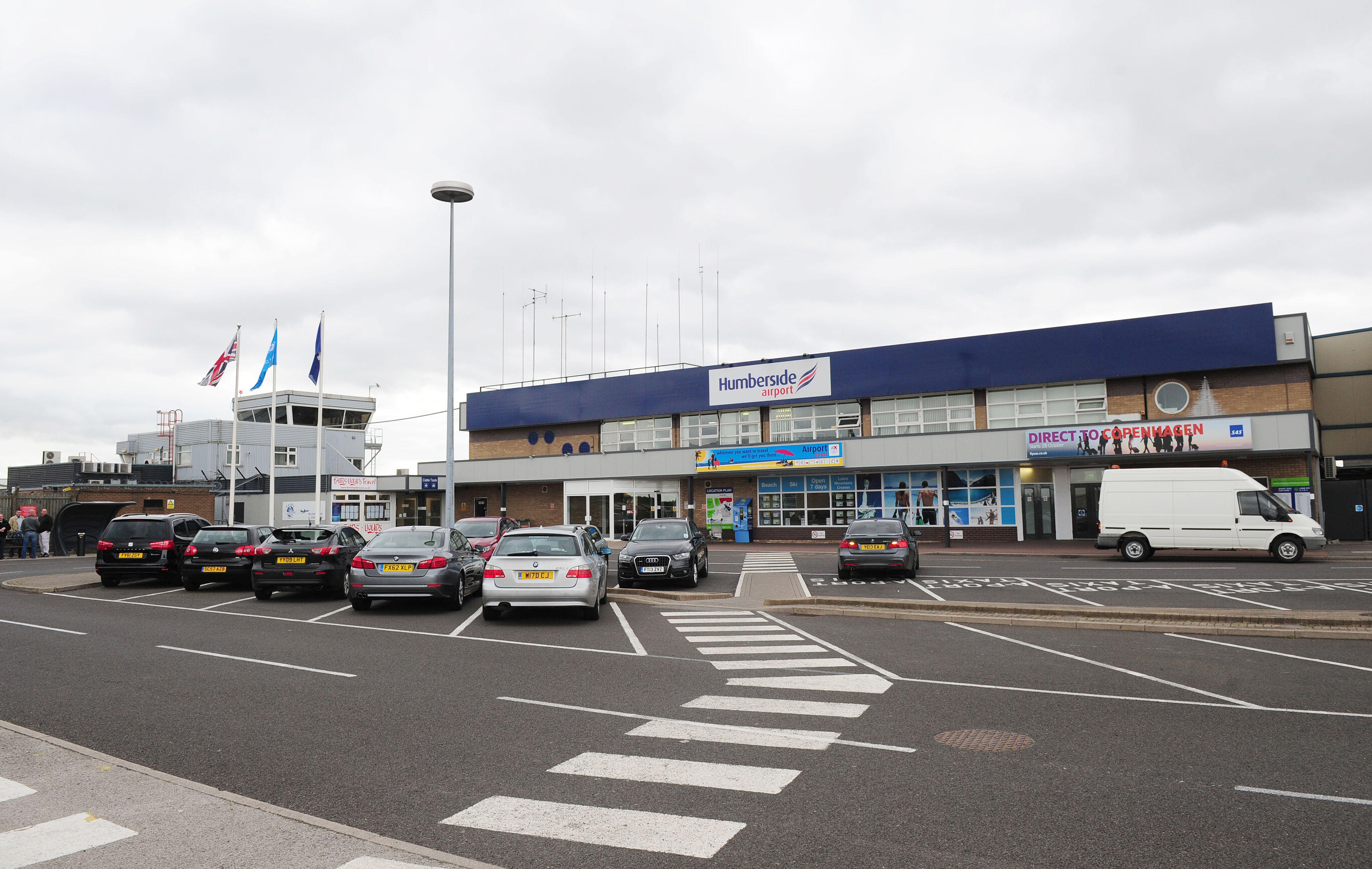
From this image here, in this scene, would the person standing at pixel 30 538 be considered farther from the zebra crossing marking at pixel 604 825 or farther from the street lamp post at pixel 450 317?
the zebra crossing marking at pixel 604 825

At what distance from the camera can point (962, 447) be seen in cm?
3388

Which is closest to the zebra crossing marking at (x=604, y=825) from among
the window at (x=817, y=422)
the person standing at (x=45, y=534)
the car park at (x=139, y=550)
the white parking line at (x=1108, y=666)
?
the white parking line at (x=1108, y=666)

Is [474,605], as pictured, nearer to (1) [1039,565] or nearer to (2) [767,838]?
(2) [767,838]

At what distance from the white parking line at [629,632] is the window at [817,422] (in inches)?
945

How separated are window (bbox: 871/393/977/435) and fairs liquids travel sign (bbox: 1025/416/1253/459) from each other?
417cm

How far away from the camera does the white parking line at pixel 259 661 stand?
376 inches

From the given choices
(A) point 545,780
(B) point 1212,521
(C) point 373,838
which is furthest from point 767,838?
(B) point 1212,521

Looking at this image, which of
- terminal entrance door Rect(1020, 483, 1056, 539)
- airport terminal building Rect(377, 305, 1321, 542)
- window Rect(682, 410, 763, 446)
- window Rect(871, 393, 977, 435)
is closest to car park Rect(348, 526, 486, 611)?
airport terminal building Rect(377, 305, 1321, 542)

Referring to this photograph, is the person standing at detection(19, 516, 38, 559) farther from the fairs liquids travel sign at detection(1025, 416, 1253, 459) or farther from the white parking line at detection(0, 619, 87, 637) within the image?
the fairs liquids travel sign at detection(1025, 416, 1253, 459)

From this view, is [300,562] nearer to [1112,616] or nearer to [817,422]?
[1112,616]

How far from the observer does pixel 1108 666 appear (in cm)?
984

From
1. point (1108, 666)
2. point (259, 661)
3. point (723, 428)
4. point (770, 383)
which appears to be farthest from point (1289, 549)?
point (259, 661)

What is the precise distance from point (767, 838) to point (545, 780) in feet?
5.72

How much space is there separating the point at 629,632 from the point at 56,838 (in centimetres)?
871
